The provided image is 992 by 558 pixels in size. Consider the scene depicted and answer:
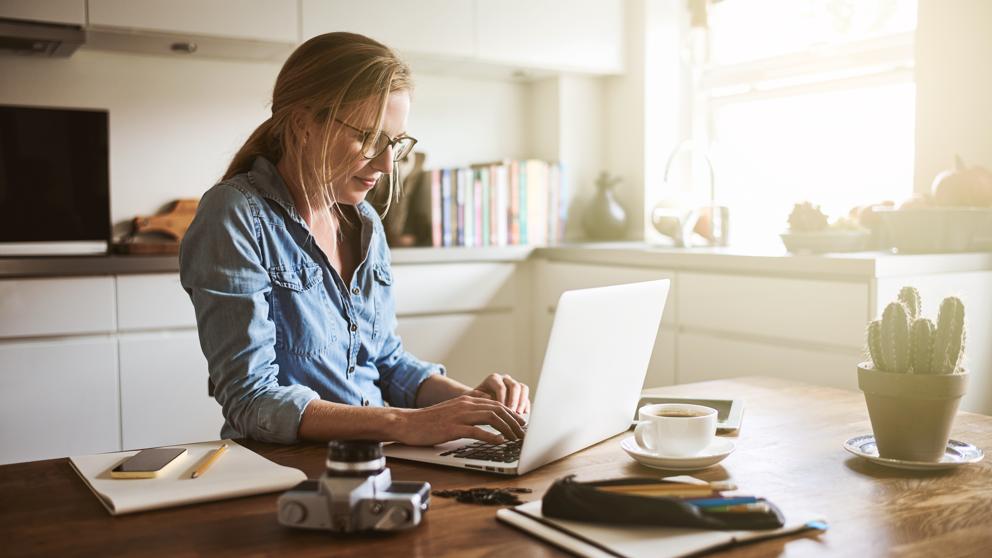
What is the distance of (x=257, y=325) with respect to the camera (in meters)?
1.27

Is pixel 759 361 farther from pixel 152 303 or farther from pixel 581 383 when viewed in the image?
pixel 152 303

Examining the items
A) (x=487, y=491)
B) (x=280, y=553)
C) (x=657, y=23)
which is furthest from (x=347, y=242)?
(x=657, y=23)

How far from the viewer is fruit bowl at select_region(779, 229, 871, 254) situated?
2.56m

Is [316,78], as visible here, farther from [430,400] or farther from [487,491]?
[487,491]

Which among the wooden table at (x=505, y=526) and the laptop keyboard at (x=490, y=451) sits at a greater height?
the laptop keyboard at (x=490, y=451)

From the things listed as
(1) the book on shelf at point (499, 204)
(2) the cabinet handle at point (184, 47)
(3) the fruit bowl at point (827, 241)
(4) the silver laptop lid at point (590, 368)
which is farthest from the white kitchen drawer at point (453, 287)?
(4) the silver laptop lid at point (590, 368)

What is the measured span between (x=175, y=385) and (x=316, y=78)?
1768 millimetres

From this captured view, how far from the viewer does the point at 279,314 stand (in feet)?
4.59

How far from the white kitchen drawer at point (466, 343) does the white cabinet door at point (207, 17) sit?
Result: 44.4 inches

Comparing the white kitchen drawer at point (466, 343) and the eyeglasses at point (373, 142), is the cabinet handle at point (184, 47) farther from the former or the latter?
the eyeglasses at point (373, 142)

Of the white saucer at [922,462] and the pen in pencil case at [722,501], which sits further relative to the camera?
the white saucer at [922,462]

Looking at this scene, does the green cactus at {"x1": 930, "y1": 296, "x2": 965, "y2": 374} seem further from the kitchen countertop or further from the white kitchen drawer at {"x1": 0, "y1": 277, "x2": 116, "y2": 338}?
the white kitchen drawer at {"x1": 0, "y1": 277, "x2": 116, "y2": 338}

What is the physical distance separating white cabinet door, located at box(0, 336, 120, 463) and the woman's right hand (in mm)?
1942

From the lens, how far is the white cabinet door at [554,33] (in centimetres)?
352
